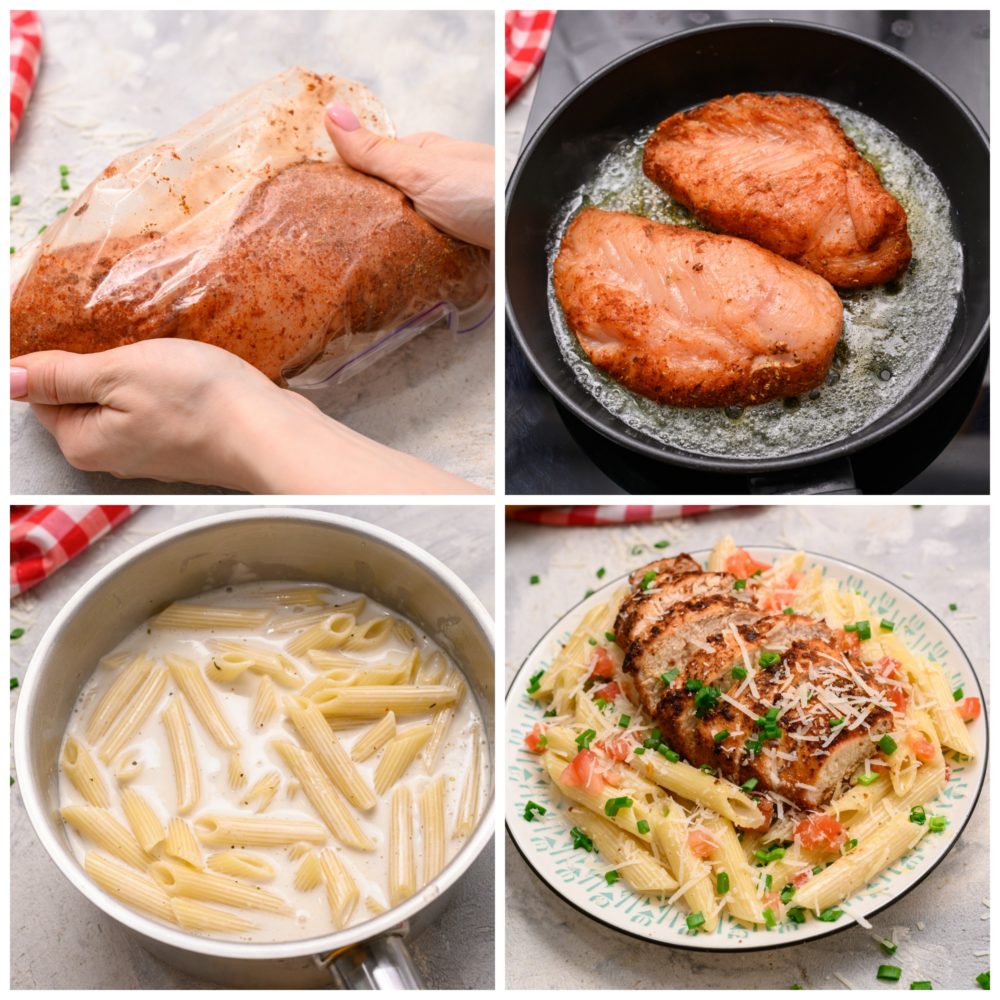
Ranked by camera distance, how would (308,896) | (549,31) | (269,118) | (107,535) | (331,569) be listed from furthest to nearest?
(549,31)
(107,535)
(269,118)
(331,569)
(308,896)

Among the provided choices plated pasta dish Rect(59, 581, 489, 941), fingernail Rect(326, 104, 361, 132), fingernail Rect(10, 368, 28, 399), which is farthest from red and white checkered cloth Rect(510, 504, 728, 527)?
fingernail Rect(10, 368, 28, 399)

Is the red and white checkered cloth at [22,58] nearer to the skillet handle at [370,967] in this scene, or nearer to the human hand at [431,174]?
the human hand at [431,174]

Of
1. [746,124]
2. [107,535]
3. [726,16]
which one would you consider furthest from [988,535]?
[107,535]

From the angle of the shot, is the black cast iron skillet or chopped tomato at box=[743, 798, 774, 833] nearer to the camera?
chopped tomato at box=[743, 798, 774, 833]

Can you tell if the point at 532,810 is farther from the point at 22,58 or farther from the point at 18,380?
the point at 22,58

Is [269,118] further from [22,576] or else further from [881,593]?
[881,593]

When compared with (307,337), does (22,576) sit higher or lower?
lower

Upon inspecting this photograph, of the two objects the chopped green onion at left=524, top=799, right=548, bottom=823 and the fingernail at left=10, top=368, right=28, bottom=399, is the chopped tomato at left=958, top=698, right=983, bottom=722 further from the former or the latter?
the fingernail at left=10, top=368, right=28, bottom=399
